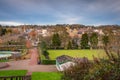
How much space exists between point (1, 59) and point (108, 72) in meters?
29.2

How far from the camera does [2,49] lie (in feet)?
147

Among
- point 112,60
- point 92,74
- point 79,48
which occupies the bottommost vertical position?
point 79,48

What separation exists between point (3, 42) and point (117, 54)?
161ft

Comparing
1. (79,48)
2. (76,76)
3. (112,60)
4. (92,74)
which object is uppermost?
(112,60)

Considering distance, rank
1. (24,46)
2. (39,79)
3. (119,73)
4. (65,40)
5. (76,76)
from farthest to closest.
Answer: (65,40)
(24,46)
(39,79)
(76,76)
(119,73)

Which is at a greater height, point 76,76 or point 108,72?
point 108,72

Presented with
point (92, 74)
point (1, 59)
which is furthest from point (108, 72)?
point (1, 59)

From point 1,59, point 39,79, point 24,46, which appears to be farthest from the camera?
point 24,46

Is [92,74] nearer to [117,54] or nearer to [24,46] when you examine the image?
[117,54]

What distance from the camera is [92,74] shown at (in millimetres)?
4891

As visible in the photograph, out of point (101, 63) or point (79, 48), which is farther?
point (79, 48)

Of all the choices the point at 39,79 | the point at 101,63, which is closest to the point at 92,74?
the point at 101,63

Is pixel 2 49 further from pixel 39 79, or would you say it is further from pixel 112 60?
pixel 112 60

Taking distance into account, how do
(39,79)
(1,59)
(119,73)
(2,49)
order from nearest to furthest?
(119,73), (39,79), (1,59), (2,49)
